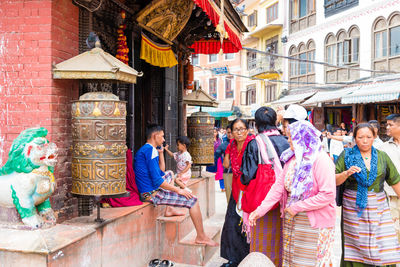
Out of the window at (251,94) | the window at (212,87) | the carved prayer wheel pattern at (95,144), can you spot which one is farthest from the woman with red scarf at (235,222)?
the window at (212,87)

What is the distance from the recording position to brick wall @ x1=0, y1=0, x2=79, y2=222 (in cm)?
378

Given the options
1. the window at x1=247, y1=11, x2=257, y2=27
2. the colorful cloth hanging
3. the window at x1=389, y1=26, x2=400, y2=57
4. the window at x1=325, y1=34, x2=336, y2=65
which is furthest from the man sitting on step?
the window at x1=247, y1=11, x2=257, y2=27

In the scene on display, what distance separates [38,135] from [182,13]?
3.83 metres

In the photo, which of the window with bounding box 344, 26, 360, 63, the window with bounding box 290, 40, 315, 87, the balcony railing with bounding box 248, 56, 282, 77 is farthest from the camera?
the balcony railing with bounding box 248, 56, 282, 77

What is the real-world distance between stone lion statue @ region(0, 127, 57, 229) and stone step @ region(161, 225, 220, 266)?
2394 mm

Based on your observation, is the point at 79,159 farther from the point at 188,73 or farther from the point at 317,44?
the point at 317,44

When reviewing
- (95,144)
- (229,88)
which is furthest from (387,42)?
(229,88)

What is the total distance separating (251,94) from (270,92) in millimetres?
3666

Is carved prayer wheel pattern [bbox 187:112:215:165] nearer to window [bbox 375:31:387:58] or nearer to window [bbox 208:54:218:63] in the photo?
window [bbox 375:31:387:58]

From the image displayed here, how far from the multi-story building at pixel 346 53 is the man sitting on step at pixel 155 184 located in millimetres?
10079

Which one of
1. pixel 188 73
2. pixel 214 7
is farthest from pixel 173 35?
pixel 188 73

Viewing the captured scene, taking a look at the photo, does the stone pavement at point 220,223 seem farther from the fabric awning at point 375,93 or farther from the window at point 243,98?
the window at point 243,98

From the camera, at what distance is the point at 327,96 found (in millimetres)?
18266

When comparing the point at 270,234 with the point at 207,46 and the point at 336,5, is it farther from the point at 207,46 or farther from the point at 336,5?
the point at 336,5
